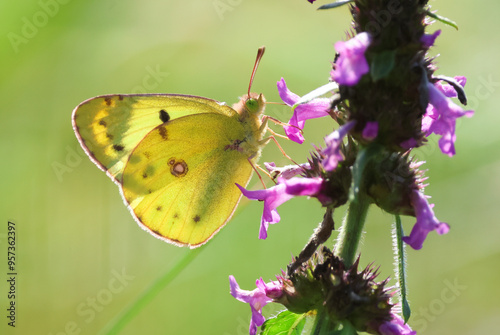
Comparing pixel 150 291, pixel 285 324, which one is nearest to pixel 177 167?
pixel 150 291

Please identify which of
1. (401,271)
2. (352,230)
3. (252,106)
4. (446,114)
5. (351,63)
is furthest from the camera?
(252,106)

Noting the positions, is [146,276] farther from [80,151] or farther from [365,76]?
[365,76]

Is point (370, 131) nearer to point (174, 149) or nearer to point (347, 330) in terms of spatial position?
point (347, 330)

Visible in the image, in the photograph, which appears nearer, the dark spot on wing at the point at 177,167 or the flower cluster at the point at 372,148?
the flower cluster at the point at 372,148

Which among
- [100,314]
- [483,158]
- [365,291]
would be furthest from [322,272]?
[483,158]

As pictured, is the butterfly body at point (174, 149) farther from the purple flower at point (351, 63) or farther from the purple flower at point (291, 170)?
the purple flower at point (351, 63)

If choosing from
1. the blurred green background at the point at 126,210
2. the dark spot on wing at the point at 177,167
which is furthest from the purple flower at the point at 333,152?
the blurred green background at the point at 126,210
